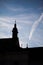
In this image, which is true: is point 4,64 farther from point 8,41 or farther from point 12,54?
point 8,41

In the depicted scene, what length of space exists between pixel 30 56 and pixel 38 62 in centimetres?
168

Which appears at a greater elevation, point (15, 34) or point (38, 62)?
point (15, 34)

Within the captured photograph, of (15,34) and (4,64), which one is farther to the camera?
(15,34)

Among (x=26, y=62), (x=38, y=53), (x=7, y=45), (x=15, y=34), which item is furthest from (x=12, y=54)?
(x=15, y=34)

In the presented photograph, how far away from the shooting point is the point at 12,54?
2428 centimetres

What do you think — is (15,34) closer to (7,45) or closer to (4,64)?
(7,45)

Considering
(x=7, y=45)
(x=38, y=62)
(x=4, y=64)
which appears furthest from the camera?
(x=7, y=45)

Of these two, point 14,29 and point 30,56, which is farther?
point 14,29

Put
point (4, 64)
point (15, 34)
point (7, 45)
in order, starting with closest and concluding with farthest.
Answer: point (4, 64) → point (7, 45) → point (15, 34)

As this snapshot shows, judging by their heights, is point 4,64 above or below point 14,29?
below

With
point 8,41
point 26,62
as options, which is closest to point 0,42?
point 8,41

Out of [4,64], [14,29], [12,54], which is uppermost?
[14,29]

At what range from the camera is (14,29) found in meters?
36.6

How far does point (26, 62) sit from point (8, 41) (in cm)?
1079
